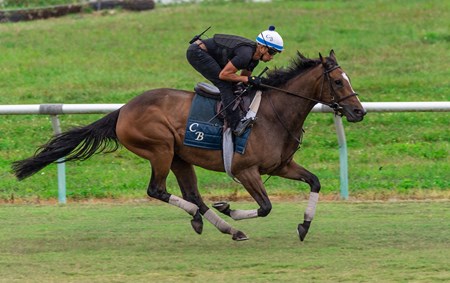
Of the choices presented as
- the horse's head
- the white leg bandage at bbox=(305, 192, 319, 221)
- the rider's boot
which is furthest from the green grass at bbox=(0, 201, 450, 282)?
the horse's head

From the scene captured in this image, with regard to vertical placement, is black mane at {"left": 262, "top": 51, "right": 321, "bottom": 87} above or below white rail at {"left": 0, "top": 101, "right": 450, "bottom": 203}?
above

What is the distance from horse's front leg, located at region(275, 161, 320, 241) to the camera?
9.31 meters

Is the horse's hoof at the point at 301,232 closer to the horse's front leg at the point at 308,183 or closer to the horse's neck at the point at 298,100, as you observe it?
the horse's front leg at the point at 308,183

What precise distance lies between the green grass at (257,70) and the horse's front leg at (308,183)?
8.25 feet

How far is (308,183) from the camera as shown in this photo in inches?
381

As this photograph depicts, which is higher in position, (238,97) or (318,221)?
(238,97)

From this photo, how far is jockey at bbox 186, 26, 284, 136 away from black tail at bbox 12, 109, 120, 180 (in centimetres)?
98

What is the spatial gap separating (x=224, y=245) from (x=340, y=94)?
1.68 metres

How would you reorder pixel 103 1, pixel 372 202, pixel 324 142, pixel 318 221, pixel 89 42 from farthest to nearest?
pixel 103 1 < pixel 89 42 < pixel 324 142 < pixel 372 202 < pixel 318 221

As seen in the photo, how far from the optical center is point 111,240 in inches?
373

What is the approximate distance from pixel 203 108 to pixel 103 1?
18441mm

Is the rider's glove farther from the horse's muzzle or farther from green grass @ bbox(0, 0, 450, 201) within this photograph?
green grass @ bbox(0, 0, 450, 201)

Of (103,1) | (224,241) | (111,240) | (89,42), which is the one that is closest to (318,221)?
(224,241)

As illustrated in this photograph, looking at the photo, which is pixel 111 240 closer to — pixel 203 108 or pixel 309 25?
pixel 203 108
